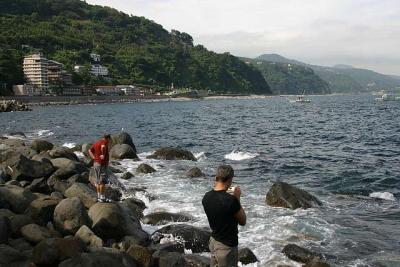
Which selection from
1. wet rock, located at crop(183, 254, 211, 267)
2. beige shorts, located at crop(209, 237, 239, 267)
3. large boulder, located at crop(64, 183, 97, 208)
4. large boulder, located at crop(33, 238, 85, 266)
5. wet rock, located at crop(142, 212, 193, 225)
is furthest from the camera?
wet rock, located at crop(142, 212, 193, 225)

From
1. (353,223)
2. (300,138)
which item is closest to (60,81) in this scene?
(300,138)

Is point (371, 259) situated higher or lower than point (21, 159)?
lower

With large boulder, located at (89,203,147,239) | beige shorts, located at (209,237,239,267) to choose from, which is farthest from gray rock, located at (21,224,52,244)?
beige shorts, located at (209,237,239,267)

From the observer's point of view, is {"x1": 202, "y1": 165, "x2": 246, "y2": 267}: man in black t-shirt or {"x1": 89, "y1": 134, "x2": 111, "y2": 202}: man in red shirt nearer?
{"x1": 202, "y1": 165, "x2": 246, "y2": 267}: man in black t-shirt

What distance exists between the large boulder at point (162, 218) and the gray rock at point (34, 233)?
4852 mm

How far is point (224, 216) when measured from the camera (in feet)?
23.8

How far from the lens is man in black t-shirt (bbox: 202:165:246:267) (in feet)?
23.6

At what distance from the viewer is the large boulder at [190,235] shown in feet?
43.7

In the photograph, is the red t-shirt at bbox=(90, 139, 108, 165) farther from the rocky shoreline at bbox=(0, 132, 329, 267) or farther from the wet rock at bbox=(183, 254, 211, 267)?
the wet rock at bbox=(183, 254, 211, 267)

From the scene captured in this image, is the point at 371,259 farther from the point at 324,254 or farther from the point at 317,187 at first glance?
the point at 317,187

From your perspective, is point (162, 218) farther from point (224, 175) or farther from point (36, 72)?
point (36, 72)

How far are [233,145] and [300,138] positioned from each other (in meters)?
8.86

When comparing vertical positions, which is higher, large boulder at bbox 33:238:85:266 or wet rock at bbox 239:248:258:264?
large boulder at bbox 33:238:85:266

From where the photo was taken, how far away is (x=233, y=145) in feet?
133
